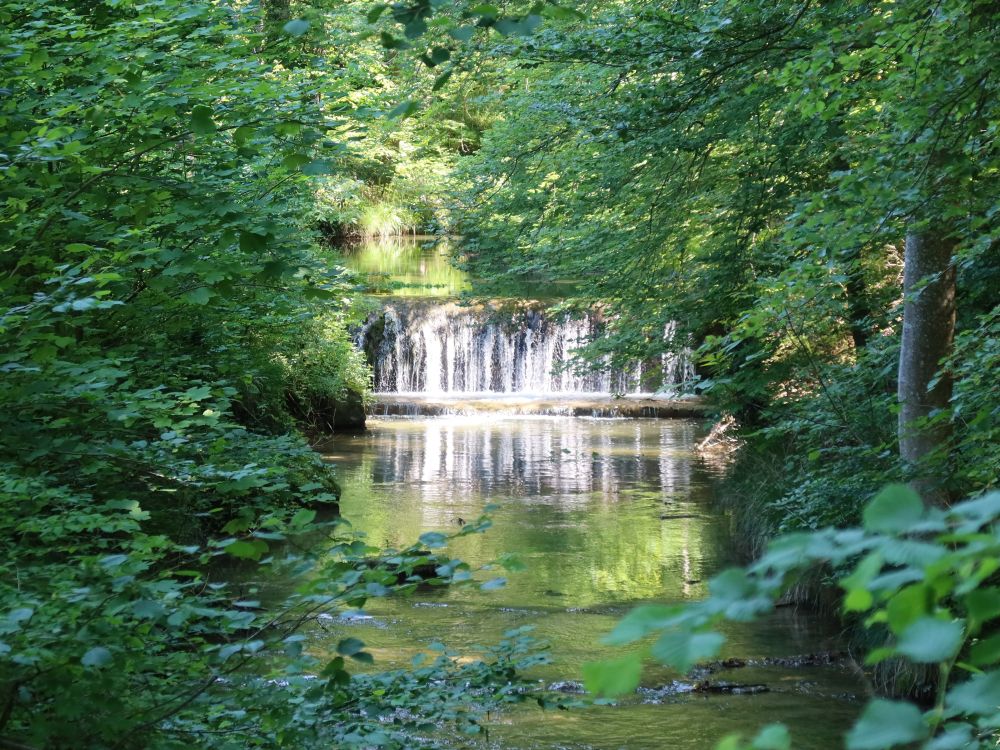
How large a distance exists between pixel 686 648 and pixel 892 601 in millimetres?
228

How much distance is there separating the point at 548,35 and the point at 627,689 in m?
6.04

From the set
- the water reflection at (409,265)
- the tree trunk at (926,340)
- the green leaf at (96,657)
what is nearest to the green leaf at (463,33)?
the green leaf at (96,657)

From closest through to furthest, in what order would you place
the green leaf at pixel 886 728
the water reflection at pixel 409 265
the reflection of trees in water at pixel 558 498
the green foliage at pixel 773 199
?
1. the green leaf at pixel 886 728
2. the green foliage at pixel 773 199
3. the reflection of trees in water at pixel 558 498
4. the water reflection at pixel 409 265

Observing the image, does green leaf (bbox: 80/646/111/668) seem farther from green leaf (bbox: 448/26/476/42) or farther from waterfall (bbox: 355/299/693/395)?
waterfall (bbox: 355/299/693/395)

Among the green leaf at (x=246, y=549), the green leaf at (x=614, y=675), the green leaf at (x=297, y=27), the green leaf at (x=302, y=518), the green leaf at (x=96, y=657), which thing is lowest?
the green leaf at (x=96, y=657)

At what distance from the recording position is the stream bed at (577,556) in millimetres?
5699

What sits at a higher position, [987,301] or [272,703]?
[987,301]

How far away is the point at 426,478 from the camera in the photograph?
12.9 m

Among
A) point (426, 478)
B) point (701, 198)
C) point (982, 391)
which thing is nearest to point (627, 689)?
point (982, 391)

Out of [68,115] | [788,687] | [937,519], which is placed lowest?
[788,687]

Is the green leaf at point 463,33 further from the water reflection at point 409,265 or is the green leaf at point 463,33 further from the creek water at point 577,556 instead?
the water reflection at point 409,265

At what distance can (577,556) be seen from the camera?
9383 mm

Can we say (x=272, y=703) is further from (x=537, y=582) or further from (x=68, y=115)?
(x=537, y=582)

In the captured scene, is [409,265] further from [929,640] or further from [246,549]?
[929,640]
